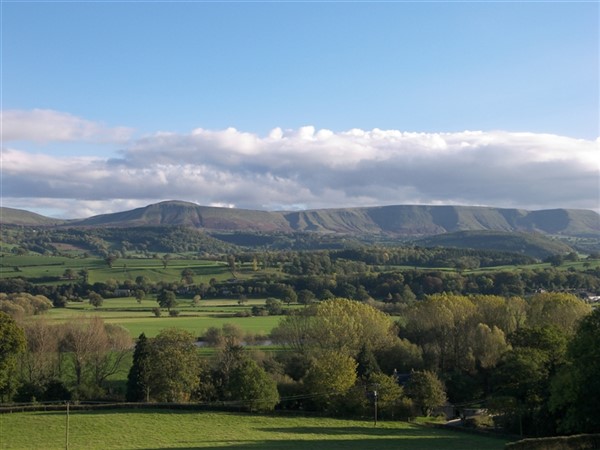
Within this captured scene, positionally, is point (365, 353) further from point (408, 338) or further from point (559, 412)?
point (559, 412)

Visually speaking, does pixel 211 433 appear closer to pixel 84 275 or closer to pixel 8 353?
pixel 8 353

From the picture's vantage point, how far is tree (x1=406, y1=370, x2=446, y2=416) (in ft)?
185

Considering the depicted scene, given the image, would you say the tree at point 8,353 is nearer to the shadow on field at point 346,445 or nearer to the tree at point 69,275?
the shadow on field at point 346,445

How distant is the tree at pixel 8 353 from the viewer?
5584cm

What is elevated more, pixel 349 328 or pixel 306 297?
pixel 349 328

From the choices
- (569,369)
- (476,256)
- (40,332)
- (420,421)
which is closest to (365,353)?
(420,421)

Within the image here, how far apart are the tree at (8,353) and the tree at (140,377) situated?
10.5m

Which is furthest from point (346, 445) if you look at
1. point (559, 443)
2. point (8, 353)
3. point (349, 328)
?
point (8, 353)

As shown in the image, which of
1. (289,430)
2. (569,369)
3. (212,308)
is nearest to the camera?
(569,369)

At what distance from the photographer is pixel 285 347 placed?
75.4 m

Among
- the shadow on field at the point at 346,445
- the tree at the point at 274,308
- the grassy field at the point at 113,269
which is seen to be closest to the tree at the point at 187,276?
the grassy field at the point at 113,269

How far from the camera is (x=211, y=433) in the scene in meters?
46.5

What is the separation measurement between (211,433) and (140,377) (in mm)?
15202

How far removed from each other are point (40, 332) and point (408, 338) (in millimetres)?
43480
